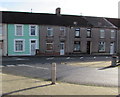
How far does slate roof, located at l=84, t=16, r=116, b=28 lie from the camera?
114 ft

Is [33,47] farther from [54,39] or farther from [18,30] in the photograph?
[54,39]

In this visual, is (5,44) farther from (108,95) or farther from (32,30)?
(108,95)

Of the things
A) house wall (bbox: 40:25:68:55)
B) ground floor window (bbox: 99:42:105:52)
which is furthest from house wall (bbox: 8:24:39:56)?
ground floor window (bbox: 99:42:105:52)

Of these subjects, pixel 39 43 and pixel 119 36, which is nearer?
pixel 39 43

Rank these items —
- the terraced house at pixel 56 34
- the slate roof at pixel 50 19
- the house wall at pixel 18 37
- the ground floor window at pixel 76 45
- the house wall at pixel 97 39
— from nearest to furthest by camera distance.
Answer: the house wall at pixel 18 37, the terraced house at pixel 56 34, the slate roof at pixel 50 19, the ground floor window at pixel 76 45, the house wall at pixel 97 39

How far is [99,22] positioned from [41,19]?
12.4 metres

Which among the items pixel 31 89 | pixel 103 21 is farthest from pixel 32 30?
pixel 31 89

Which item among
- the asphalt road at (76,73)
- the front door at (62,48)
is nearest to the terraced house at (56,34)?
the front door at (62,48)

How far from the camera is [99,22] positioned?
1415 inches

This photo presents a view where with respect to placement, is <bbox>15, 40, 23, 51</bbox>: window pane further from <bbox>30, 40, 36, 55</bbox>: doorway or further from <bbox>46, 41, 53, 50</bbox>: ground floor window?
<bbox>46, 41, 53, 50</bbox>: ground floor window

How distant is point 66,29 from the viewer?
31.9 meters

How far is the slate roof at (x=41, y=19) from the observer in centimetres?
2986

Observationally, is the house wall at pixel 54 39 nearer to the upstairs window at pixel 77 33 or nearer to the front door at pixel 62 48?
the front door at pixel 62 48

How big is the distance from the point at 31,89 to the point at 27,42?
23.4 metres
